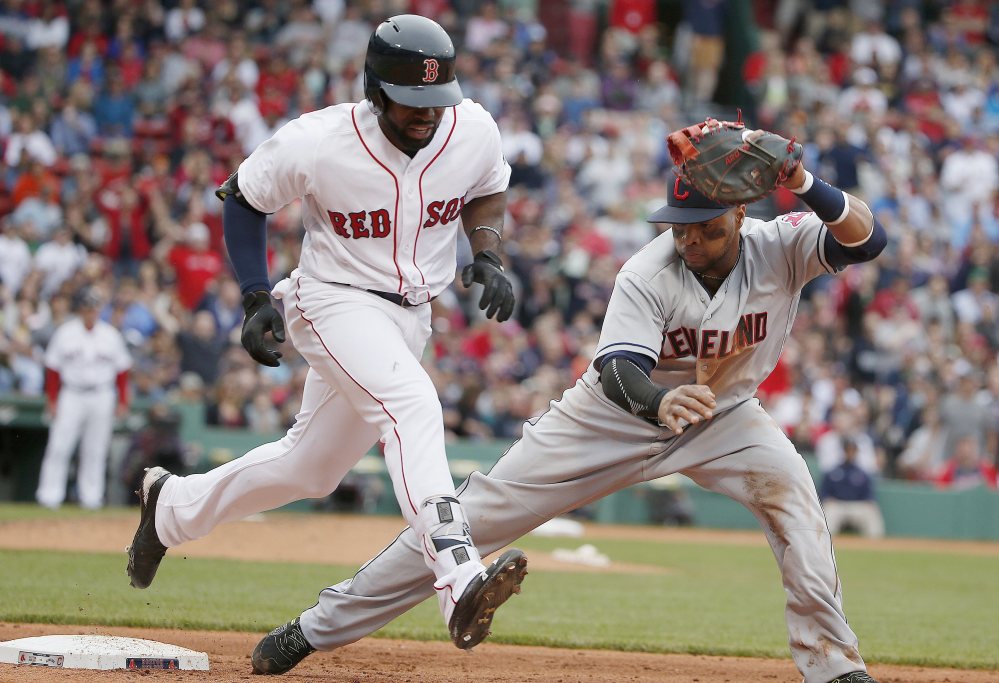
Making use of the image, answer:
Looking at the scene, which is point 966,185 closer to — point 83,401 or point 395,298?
point 83,401

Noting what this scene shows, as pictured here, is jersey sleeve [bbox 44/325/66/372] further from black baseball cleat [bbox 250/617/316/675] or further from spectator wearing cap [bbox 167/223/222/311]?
black baseball cleat [bbox 250/617/316/675]

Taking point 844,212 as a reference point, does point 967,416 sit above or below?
below

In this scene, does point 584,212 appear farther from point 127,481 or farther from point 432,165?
point 432,165

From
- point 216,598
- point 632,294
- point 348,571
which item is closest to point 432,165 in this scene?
point 632,294

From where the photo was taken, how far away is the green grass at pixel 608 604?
6.54 m

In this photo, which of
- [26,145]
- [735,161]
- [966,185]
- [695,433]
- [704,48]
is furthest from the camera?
[704,48]

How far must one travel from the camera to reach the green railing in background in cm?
1304

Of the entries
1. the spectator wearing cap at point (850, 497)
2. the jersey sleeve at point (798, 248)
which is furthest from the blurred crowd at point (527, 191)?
the jersey sleeve at point (798, 248)

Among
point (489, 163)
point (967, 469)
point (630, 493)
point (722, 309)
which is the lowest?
point (630, 493)

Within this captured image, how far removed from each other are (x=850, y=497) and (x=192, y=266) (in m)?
6.92

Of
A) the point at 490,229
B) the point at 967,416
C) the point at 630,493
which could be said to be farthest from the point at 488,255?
the point at 967,416

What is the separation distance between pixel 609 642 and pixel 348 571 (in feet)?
9.59

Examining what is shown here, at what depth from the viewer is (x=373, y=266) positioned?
4.92 metres

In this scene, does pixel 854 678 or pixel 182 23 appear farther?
pixel 182 23
